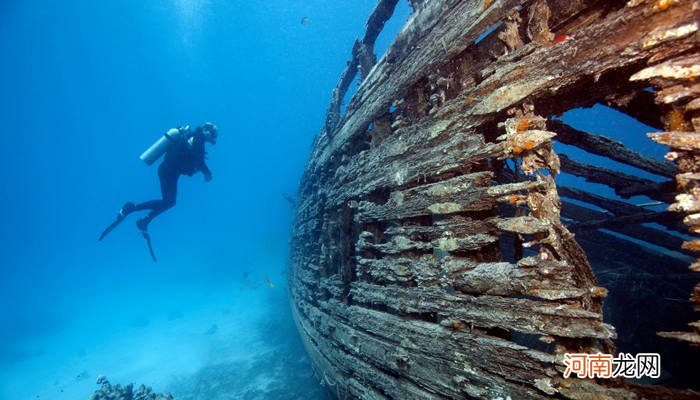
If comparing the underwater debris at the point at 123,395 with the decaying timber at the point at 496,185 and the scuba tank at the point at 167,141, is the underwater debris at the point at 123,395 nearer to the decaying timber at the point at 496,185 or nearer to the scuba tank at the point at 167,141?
the scuba tank at the point at 167,141

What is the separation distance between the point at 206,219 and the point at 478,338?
126 meters

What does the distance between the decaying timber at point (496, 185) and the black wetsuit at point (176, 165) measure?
10.5 metres

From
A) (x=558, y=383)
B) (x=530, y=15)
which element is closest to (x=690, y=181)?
(x=558, y=383)

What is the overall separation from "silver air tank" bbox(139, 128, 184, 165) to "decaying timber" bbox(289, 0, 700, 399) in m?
11.0

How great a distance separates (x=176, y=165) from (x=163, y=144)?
101cm

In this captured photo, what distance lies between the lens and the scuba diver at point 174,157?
40.3 feet

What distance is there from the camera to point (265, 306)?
22.6 m

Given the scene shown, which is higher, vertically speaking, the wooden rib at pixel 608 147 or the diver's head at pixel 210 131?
the diver's head at pixel 210 131

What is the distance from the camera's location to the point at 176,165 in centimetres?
1259

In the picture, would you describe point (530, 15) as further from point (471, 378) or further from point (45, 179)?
point (45, 179)

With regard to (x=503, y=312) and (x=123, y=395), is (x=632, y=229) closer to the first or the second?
(x=503, y=312)

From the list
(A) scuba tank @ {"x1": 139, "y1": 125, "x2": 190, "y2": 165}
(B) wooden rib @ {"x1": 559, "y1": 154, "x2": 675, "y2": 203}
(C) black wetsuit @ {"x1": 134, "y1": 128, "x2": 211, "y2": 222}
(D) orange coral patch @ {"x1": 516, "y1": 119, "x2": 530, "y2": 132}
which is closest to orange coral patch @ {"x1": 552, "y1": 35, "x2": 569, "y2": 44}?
(D) orange coral patch @ {"x1": 516, "y1": 119, "x2": 530, "y2": 132}

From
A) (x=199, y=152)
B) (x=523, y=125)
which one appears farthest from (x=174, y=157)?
(x=523, y=125)

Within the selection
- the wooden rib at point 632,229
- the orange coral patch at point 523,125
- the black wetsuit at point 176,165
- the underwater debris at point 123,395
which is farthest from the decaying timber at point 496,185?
the black wetsuit at point 176,165
